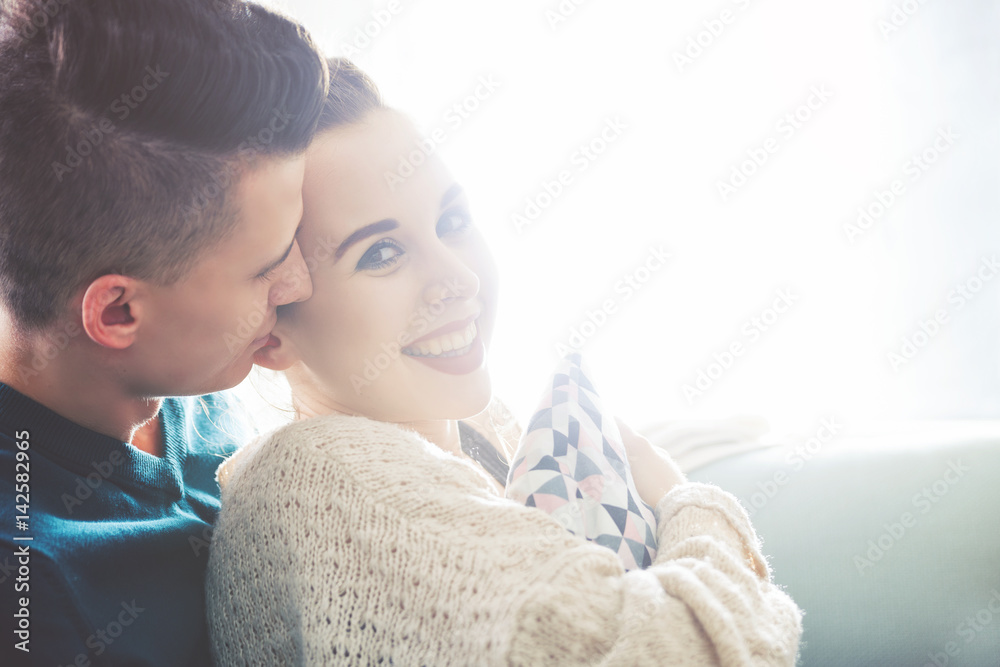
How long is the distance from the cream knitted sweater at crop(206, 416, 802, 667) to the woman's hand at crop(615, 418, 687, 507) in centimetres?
21

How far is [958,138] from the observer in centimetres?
242

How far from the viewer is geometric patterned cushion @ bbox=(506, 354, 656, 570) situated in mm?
876

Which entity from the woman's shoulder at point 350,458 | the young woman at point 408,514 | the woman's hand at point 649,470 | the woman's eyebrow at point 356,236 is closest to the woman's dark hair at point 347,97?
the young woman at point 408,514

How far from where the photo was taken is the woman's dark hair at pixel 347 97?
40.8 inches

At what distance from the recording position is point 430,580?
2.31ft

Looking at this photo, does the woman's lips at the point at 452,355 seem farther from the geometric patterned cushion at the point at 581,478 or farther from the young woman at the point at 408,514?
the geometric patterned cushion at the point at 581,478

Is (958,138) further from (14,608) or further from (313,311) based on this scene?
(14,608)

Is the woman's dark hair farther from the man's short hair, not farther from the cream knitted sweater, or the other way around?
the cream knitted sweater

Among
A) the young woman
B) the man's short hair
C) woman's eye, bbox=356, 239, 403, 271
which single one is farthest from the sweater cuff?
the man's short hair

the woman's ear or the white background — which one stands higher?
the white background

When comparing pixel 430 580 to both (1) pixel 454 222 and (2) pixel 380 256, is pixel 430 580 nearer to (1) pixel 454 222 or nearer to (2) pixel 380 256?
(2) pixel 380 256

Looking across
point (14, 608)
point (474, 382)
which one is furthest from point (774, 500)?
point (14, 608)

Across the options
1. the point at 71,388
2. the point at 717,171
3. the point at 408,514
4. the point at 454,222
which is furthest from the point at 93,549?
the point at 717,171

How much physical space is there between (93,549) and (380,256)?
0.50 meters
